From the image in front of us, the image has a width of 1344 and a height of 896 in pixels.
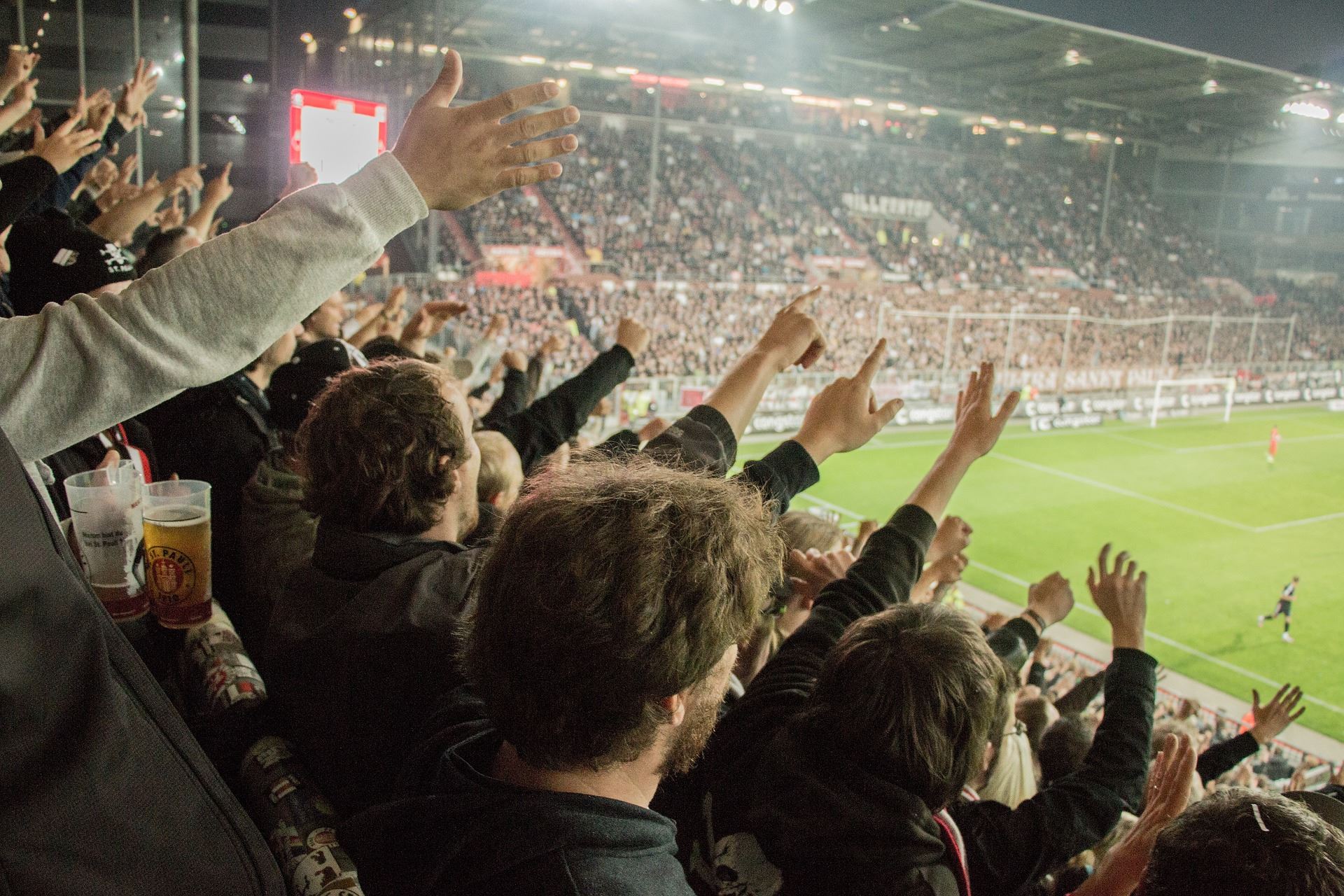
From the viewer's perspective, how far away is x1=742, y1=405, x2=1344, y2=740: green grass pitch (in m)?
14.0

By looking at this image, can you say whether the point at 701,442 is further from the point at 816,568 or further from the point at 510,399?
the point at 510,399

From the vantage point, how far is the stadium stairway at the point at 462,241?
31.5m

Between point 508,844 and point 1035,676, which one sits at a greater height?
point 508,844

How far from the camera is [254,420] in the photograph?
353 centimetres

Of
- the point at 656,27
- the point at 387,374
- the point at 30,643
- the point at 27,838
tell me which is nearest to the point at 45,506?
the point at 30,643

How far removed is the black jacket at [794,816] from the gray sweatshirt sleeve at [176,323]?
46.2 inches

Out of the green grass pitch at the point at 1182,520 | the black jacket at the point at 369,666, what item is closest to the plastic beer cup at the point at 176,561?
the black jacket at the point at 369,666

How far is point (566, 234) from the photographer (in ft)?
114

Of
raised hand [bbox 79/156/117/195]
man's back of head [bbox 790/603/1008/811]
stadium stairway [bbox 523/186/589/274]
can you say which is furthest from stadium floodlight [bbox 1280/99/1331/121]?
man's back of head [bbox 790/603/1008/811]

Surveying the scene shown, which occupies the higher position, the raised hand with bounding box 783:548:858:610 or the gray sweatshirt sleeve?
the gray sweatshirt sleeve

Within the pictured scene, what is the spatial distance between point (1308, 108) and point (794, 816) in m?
45.3

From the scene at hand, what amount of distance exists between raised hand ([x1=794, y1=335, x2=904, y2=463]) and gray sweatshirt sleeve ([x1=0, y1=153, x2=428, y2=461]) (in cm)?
132

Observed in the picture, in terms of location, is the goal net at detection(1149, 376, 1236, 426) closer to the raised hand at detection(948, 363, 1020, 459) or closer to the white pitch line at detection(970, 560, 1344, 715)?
the white pitch line at detection(970, 560, 1344, 715)

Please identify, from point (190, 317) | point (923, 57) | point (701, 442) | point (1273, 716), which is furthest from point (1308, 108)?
point (190, 317)
